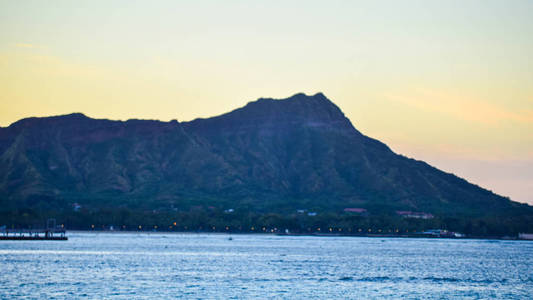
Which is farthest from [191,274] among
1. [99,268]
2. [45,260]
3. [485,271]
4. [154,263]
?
[485,271]

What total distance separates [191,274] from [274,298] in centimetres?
3626

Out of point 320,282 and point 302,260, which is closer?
point 320,282

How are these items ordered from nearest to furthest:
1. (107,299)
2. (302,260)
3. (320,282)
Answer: (107,299) < (320,282) < (302,260)

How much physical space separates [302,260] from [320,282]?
59934 mm

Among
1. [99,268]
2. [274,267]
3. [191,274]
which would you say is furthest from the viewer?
[274,267]

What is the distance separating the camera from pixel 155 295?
102 m

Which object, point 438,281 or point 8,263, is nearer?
point 438,281

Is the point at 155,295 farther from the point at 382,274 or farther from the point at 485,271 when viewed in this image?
the point at 485,271

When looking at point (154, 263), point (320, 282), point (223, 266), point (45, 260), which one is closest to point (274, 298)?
point (320, 282)

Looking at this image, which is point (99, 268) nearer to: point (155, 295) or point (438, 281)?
point (155, 295)

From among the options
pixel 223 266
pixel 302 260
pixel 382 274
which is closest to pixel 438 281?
pixel 382 274

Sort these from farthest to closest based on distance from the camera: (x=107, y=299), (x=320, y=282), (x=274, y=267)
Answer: (x=274, y=267)
(x=320, y=282)
(x=107, y=299)

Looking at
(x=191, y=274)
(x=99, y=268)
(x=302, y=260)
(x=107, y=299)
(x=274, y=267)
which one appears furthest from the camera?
(x=302, y=260)

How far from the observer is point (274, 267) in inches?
6181
